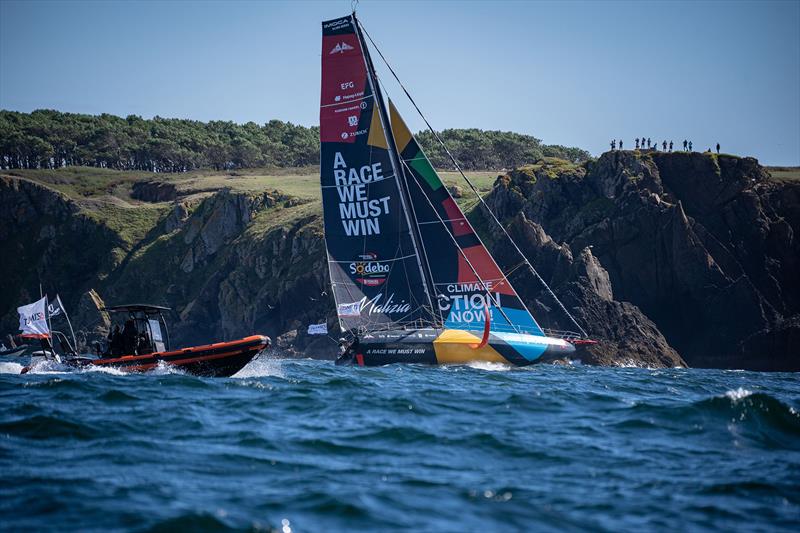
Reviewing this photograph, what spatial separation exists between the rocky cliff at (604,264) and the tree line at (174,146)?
45.6 m

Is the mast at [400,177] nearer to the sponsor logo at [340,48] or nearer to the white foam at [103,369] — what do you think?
the sponsor logo at [340,48]

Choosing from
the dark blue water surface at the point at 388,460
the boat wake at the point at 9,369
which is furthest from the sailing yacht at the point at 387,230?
the dark blue water surface at the point at 388,460

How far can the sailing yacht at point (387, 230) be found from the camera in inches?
1613

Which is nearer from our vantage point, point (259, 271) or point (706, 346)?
point (706, 346)

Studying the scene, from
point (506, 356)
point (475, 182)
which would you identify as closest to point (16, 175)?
point (475, 182)

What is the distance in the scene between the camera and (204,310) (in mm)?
92938

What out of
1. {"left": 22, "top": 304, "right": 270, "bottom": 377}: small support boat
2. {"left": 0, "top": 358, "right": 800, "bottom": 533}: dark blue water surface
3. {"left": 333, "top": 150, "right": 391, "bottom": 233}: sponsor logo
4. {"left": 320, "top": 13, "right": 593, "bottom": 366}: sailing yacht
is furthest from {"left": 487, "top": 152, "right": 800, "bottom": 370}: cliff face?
{"left": 0, "top": 358, "right": 800, "bottom": 533}: dark blue water surface

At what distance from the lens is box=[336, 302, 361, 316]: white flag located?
137 ft

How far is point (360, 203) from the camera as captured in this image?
41.7 m

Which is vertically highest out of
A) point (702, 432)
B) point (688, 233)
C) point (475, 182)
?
point (475, 182)

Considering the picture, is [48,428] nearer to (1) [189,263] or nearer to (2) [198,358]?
(2) [198,358]

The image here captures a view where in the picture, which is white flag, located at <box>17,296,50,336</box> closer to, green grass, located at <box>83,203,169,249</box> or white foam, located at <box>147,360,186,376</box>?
white foam, located at <box>147,360,186,376</box>

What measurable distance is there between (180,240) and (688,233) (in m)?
62.8

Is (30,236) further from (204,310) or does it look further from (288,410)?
(288,410)
